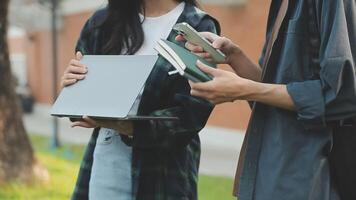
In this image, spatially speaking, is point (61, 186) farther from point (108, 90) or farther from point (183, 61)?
point (183, 61)

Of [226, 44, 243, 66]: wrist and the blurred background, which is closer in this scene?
[226, 44, 243, 66]: wrist

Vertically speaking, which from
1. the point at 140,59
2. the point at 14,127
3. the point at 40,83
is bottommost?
the point at 40,83

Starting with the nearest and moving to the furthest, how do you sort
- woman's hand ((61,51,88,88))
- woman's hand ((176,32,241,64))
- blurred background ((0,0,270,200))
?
woman's hand ((176,32,241,64))
woman's hand ((61,51,88,88))
blurred background ((0,0,270,200))

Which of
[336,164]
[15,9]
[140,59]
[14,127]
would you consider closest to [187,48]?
[140,59]

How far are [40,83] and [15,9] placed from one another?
3.71 meters

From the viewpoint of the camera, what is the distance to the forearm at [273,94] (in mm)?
1627

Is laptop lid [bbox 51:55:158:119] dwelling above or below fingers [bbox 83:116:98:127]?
above

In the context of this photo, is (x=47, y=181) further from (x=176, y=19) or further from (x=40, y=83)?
(x=40, y=83)

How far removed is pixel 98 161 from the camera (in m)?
2.27

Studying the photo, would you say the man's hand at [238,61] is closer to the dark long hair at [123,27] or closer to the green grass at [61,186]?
the dark long hair at [123,27]

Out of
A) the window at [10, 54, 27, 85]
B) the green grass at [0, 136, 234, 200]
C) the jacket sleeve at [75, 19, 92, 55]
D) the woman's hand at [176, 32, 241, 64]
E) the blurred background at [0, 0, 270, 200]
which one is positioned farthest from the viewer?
the window at [10, 54, 27, 85]

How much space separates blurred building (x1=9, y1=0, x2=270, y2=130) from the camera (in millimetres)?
11250

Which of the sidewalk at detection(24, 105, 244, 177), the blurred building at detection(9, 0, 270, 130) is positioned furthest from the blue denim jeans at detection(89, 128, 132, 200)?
the sidewalk at detection(24, 105, 244, 177)

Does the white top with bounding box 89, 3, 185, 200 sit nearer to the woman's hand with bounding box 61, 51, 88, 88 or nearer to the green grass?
the woman's hand with bounding box 61, 51, 88, 88
